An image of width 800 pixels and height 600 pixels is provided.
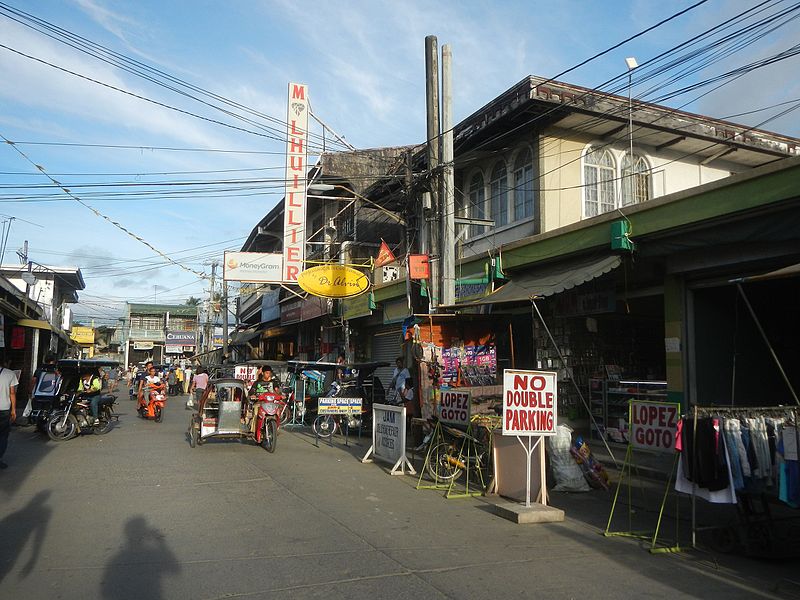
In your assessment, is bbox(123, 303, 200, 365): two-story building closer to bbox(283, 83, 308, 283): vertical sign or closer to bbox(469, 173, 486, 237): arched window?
bbox(283, 83, 308, 283): vertical sign

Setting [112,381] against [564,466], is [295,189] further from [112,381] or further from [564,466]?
[564,466]

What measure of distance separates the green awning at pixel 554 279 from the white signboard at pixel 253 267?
1286 centimetres

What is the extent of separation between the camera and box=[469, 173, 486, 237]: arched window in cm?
1859

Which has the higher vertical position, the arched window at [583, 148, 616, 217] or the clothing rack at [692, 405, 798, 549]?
the arched window at [583, 148, 616, 217]

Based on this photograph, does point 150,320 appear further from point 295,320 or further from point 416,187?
point 416,187

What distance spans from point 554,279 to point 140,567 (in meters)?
9.32

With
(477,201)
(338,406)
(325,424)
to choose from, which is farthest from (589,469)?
(477,201)

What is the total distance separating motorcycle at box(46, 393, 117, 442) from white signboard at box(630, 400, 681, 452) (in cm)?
1268

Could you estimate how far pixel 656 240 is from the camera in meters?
12.2

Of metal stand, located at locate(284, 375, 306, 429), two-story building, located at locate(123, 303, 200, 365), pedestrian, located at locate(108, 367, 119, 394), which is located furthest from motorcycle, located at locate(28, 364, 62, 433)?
two-story building, located at locate(123, 303, 200, 365)

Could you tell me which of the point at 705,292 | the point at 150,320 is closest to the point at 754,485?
the point at 705,292

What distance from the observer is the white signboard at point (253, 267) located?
25.1 metres

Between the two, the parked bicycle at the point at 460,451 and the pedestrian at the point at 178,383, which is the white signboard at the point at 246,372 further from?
the pedestrian at the point at 178,383

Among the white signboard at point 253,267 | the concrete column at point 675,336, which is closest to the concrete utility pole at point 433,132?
the concrete column at point 675,336
